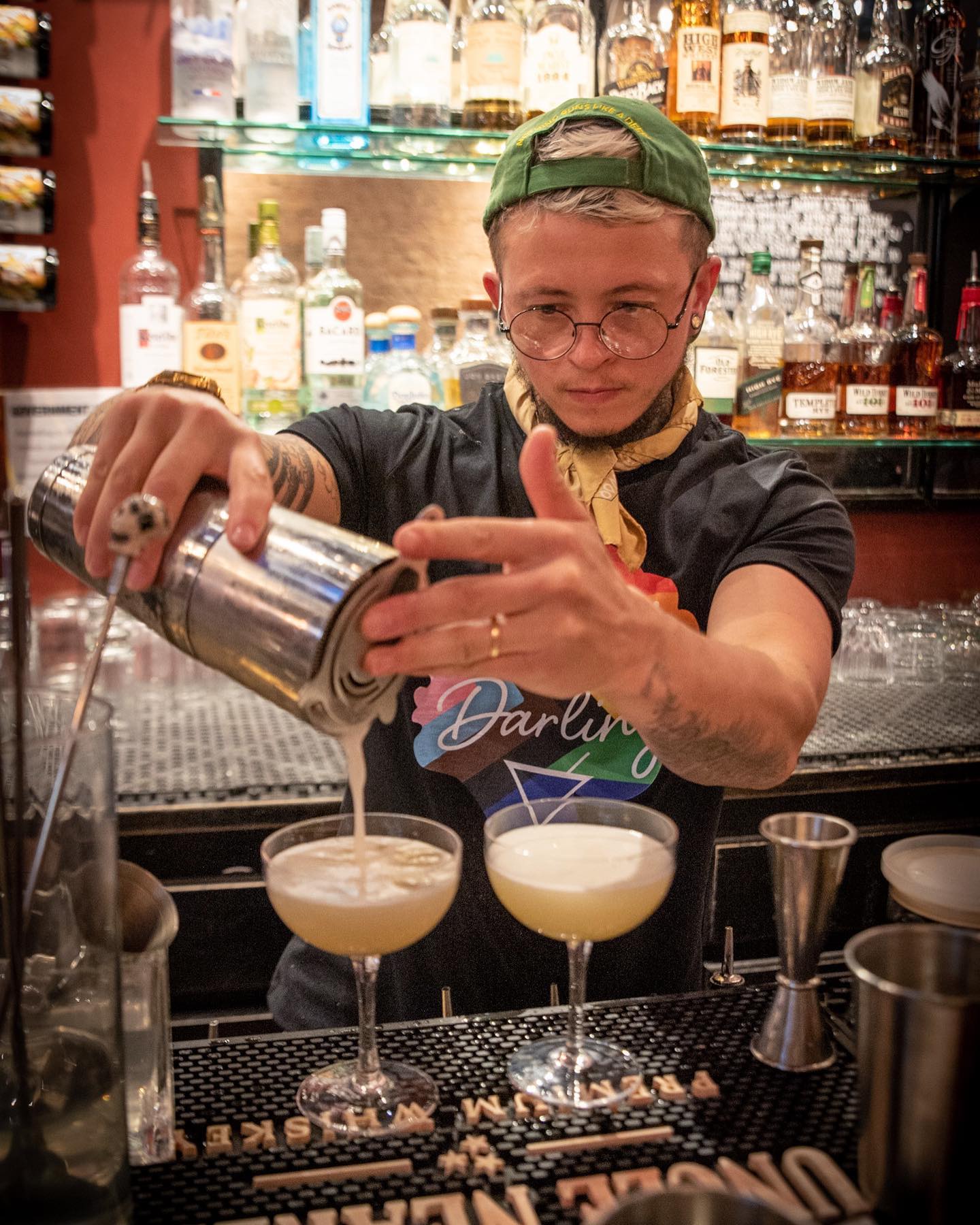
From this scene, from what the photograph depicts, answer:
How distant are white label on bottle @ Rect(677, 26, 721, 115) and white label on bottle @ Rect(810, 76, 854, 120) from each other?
0.29 metres

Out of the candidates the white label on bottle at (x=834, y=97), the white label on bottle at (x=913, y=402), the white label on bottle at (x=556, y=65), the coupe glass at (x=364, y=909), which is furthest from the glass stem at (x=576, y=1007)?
the white label on bottle at (x=834, y=97)

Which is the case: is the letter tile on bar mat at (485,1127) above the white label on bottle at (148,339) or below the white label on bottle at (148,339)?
below

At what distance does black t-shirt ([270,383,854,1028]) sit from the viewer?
1.58 m

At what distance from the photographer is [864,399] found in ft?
9.40

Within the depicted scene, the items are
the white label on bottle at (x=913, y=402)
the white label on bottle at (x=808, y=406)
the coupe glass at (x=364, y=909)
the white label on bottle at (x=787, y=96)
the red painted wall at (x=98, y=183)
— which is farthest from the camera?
the white label on bottle at (x=913, y=402)

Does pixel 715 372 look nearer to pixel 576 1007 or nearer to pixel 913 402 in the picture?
pixel 913 402

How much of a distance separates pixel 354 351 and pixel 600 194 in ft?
3.73

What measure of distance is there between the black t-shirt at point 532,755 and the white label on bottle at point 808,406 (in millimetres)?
1140

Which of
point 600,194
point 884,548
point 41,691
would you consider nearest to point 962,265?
point 884,548

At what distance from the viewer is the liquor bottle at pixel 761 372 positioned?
275 cm

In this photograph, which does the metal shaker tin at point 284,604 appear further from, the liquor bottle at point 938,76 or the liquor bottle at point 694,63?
the liquor bottle at point 938,76

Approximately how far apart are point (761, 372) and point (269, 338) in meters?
1.15

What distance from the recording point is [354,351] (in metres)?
2.51

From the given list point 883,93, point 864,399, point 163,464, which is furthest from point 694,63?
point 163,464
